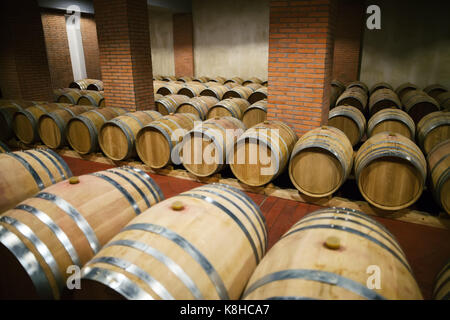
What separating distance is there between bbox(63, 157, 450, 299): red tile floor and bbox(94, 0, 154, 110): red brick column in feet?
8.84

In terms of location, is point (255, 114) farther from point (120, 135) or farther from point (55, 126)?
point (55, 126)

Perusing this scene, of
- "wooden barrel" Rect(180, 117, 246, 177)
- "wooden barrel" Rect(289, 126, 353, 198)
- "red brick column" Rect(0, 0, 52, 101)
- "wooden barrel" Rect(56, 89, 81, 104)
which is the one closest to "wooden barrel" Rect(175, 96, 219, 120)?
"wooden barrel" Rect(180, 117, 246, 177)

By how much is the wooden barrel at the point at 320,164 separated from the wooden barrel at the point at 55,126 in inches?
186

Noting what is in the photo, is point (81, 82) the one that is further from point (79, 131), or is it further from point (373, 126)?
point (373, 126)

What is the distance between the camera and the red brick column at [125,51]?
6.45 m

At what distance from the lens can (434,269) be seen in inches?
127

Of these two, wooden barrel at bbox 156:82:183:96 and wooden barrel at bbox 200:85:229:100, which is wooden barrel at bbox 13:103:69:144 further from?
wooden barrel at bbox 200:85:229:100

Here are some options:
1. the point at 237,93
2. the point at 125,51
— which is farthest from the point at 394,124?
the point at 125,51

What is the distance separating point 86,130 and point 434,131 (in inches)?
253

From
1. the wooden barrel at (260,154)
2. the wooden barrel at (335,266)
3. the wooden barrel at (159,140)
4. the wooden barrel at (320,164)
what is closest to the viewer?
the wooden barrel at (335,266)

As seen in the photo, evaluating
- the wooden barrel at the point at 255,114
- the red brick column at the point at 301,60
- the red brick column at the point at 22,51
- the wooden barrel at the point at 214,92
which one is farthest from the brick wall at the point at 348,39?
the red brick column at the point at 22,51

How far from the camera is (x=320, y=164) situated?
4246 mm

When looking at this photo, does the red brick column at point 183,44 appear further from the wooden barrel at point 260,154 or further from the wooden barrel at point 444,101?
the wooden barrel at point 260,154

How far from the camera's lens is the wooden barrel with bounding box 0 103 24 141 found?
22.0 feet
